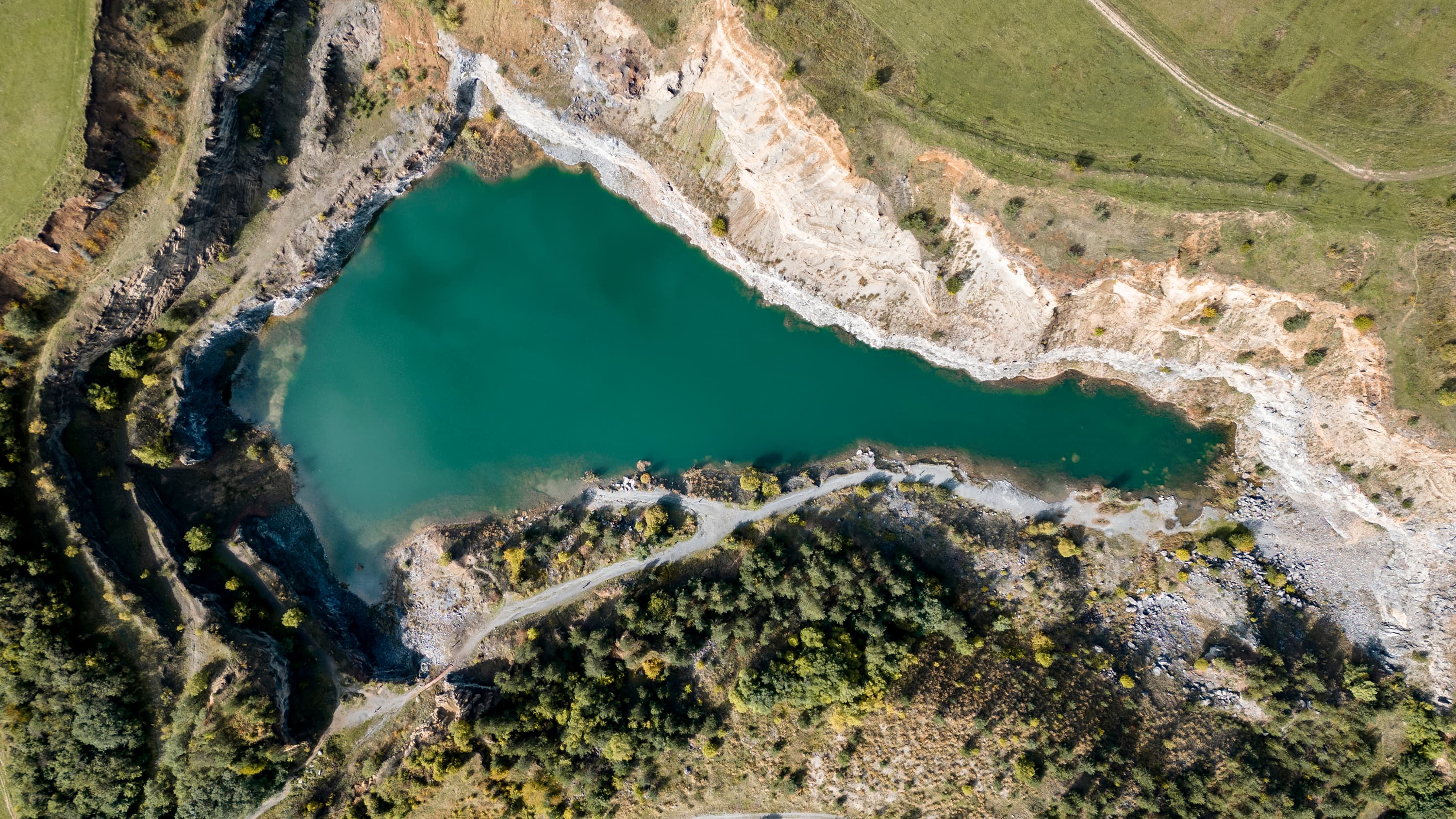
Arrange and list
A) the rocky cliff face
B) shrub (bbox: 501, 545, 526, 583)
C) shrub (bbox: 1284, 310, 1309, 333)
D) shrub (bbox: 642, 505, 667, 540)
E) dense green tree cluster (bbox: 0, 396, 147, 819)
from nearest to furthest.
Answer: dense green tree cluster (bbox: 0, 396, 147, 819), shrub (bbox: 1284, 310, 1309, 333), the rocky cliff face, shrub (bbox: 501, 545, 526, 583), shrub (bbox: 642, 505, 667, 540)

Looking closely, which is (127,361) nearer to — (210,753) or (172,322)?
(172,322)

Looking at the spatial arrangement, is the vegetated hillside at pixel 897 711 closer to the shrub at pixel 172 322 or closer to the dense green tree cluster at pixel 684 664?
the dense green tree cluster at pixel 684 664

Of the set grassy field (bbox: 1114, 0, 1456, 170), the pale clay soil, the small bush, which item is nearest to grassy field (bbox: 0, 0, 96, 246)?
the small bush

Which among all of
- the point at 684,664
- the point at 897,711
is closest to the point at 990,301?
the point at 897,711

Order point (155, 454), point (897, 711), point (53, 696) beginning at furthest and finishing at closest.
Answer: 1. point (897, 711)
2. point (155, 454)
3. point (53, 696)

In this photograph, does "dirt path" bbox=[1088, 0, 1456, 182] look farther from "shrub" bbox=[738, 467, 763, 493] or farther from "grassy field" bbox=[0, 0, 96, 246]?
"grassy field" bbox=[0, 0, 96, 246]

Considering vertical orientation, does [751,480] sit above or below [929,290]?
below
